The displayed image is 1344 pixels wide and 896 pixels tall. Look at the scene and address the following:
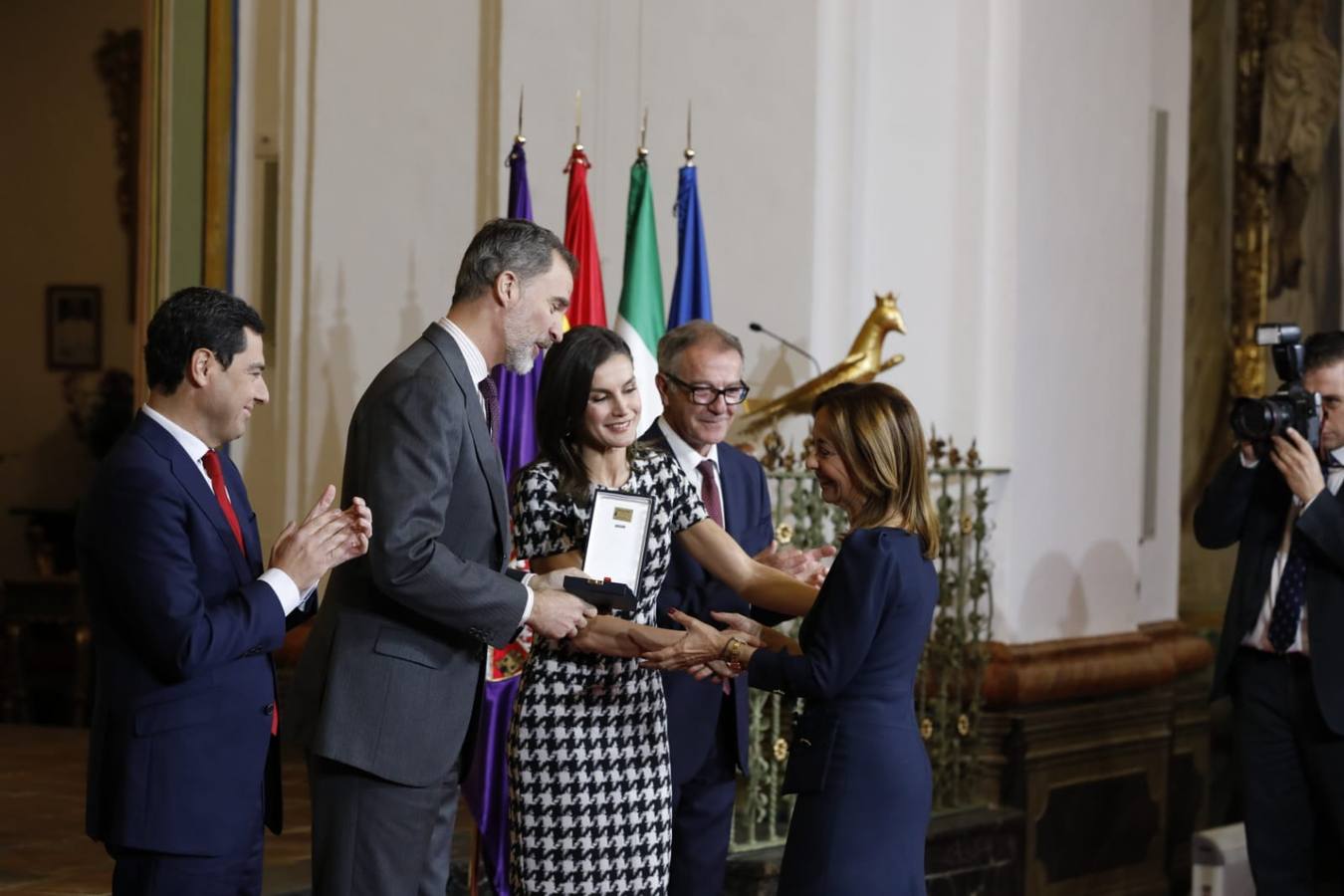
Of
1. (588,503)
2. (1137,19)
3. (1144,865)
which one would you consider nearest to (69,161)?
(1137,19)

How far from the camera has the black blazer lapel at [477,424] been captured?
3428 millimetres

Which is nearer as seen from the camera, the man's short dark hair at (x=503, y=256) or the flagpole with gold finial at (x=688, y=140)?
the man's short dark hair at (x=503, y=256)

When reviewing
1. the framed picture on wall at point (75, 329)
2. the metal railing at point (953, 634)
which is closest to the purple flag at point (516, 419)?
the metal railing at point (953, 634)

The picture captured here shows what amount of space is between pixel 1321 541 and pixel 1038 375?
1809 mm

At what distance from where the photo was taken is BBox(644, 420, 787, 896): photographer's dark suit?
4.32 metres

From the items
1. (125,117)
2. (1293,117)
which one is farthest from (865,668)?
(125,117)

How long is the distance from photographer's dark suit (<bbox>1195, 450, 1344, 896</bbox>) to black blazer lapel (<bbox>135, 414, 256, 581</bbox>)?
3235 millimetres

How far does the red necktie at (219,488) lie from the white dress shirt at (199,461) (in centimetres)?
5

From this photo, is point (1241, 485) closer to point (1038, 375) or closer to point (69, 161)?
point (1038, 375)

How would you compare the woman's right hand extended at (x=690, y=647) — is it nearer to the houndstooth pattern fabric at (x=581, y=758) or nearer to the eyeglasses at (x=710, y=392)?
the houndstooth pattern fabric at (x=581, y=758)

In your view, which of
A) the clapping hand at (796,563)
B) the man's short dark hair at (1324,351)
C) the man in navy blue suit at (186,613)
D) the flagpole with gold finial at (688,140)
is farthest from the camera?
the flagpole with gold finial at (688,140)

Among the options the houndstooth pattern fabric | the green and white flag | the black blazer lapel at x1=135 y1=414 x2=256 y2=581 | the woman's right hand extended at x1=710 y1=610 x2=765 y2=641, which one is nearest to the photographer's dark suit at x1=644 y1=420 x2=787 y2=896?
the woman's right hand extended at x1=710 y1=610 x2=765 y2=641

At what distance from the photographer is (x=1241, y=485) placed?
5.41 metres

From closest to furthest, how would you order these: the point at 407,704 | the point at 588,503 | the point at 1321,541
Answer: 1. the point at 407,704
2. the point at 588,503
3. the point at 1321,541
